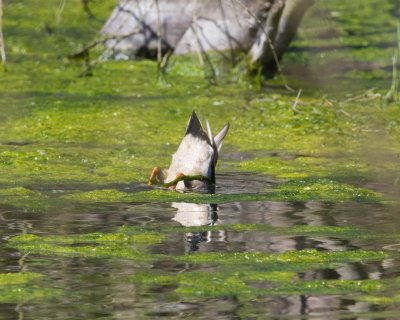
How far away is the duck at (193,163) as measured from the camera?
377 inches

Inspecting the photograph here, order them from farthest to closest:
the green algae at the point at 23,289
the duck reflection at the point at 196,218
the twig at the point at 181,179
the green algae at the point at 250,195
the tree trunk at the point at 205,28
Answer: the tree trunk at the point at 205,28 → the twig at the point at 181,179 → the green algae at the point at 250,195 → the duck reflection at the point at 196,218 → the green algae at the point at 23,289

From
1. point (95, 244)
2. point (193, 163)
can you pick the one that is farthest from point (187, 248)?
point (193, 163)

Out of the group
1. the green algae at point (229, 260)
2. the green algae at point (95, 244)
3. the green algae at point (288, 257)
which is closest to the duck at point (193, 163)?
the green algae at point (229, 260)

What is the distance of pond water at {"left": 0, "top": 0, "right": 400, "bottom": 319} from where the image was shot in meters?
6.41

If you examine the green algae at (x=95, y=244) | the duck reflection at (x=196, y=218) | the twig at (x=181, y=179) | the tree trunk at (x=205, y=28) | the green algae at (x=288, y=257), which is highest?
the tree trunk at (x=205, y=28)

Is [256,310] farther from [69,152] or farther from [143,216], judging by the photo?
[69,152]

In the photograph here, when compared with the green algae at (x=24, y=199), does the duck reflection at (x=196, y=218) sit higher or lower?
lower

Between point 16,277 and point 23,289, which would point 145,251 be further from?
point 23,289

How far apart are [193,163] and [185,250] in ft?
7.76

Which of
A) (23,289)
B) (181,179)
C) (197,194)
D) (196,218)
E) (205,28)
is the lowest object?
(23,289)

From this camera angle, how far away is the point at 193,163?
31.8 feet

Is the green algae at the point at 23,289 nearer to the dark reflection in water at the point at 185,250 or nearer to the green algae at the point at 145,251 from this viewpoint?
the dark reflection in water at the point at 185,250

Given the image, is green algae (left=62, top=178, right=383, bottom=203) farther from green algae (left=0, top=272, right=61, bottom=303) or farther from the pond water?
green algae (left=0, top=272, right=61, bottom=303)

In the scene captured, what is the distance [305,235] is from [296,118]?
482 centimetres
